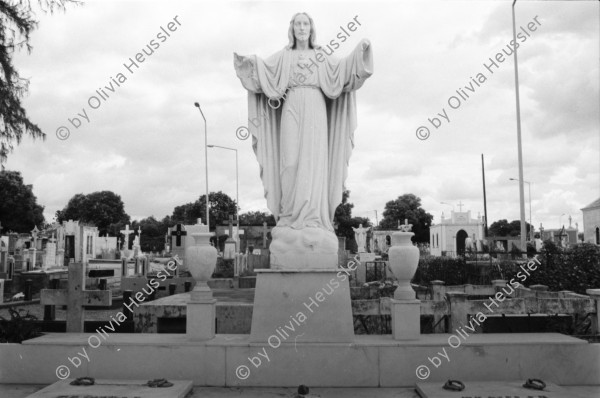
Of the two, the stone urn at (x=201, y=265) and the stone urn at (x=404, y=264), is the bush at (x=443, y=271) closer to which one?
the stone urn at (x=404, y=264)

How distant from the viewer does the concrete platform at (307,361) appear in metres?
5.80

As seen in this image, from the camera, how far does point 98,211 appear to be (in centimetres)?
7912

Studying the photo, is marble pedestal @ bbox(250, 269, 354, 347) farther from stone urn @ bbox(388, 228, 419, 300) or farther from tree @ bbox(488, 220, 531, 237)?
tree @ bbox(488, 220, 531, 237)

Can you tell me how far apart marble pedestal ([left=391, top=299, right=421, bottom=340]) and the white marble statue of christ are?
0.96 meters

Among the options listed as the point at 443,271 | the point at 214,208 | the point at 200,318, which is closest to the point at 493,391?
the point at 200,318

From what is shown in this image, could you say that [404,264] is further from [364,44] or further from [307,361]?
[364,44]

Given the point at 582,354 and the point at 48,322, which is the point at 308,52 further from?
the point at 48,322

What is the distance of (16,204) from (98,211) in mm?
22103

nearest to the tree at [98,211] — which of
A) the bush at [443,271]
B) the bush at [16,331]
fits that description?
the bush at [443,271]

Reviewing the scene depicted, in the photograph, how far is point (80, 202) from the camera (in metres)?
79.9

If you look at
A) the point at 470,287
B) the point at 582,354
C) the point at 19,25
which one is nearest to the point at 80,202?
the point at 19,25

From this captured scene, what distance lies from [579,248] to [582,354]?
10.7 metres

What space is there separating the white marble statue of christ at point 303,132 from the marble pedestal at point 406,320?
96 cm

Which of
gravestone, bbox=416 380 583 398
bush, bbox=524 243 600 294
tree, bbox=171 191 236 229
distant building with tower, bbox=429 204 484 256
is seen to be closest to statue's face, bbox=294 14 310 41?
gravestone, bbox=416 380 583 398
